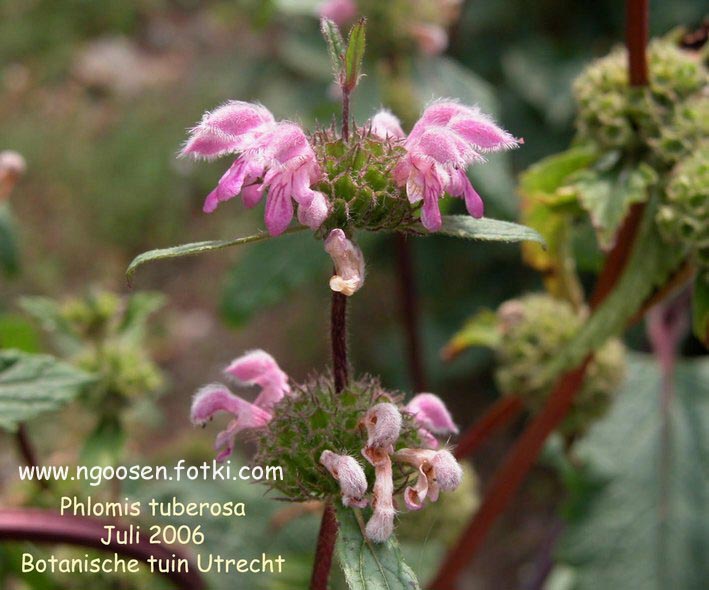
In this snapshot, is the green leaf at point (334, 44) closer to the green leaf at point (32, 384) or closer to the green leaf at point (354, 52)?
the green leaf at point (354, 52)

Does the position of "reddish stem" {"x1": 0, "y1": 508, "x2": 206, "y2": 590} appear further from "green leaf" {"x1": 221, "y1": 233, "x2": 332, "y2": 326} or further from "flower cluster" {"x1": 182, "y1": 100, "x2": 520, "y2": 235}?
"green leaf" {"x1": 221, "y1": 233, "x2": 332, "y2": 326}

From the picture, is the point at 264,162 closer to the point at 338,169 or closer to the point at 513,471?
the point at 338,169

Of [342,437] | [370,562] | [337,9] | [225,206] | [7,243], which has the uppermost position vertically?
[225,206]

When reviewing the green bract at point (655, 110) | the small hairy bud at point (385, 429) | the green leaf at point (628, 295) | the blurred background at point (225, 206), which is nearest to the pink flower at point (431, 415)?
the small hairy bud at point (385, 429)

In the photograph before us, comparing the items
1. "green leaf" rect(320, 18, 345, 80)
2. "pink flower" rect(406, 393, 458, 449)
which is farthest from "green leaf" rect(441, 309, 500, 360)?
"green leaf" rect(320, 18, 345, 80)

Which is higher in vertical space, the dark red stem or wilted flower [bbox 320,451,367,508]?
the dark red stem

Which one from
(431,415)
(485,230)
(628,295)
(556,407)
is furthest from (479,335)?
(485,230)
